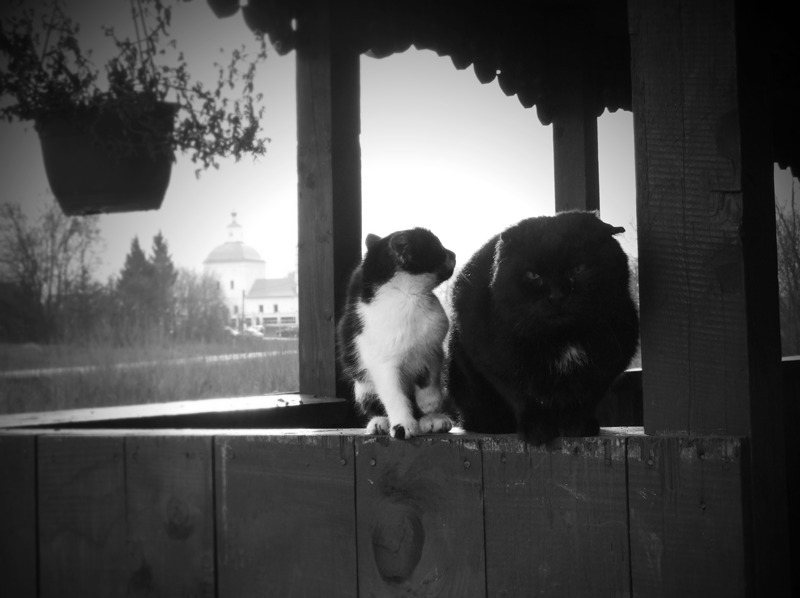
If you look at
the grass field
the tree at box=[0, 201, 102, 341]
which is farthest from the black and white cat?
the tree at box=[0, 201, 102, 341]

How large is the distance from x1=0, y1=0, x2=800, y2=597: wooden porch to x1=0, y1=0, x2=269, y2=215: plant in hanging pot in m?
0.94

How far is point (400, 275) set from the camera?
2.03m

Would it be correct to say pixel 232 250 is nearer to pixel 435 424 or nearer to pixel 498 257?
pixel 435 424

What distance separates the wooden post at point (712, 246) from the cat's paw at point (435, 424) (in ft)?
1.87

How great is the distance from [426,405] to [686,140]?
984mm

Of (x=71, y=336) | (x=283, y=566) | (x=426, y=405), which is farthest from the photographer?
(x=71, y=336)

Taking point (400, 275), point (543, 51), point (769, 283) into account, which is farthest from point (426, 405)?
point (543, 51)

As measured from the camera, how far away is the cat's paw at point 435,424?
1.82 metres

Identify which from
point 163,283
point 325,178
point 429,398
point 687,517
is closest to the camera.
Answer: point 687,517

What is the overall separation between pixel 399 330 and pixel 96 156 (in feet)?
4.86

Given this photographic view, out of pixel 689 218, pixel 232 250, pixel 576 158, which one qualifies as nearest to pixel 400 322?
pixel 689 218

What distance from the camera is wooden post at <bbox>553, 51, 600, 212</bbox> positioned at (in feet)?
13.3

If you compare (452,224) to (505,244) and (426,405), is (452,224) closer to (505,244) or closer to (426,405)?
(426,405)

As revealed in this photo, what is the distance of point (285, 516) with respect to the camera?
66.5 inches
